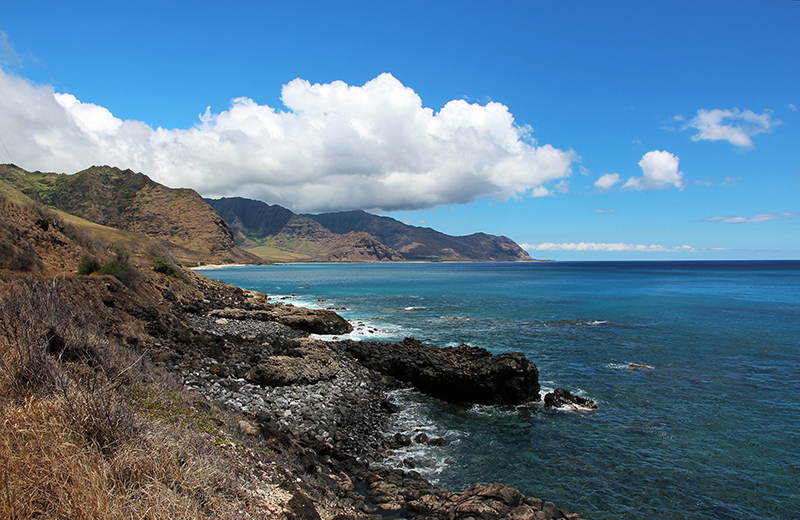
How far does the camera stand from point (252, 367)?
1900cm

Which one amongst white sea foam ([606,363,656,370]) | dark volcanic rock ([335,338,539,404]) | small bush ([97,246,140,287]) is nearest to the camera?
dark volcanic rock ([335,338,539,404])

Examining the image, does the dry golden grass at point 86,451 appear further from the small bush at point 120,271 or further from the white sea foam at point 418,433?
the small bush at point 120,271

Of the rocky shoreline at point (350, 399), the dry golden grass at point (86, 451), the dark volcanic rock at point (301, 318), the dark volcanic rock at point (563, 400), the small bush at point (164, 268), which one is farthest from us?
the small bush at point (164, 268)

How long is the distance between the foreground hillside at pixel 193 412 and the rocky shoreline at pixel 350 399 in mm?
68

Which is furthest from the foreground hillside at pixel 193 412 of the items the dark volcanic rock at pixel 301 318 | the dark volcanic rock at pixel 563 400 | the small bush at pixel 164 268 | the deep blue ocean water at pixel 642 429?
the small bush at pixel 164 268

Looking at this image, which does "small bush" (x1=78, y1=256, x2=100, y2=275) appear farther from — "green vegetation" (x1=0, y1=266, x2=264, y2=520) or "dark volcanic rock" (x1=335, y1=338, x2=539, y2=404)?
"green vegetation" (x1=0, y1=266, x2=264, y2=520)

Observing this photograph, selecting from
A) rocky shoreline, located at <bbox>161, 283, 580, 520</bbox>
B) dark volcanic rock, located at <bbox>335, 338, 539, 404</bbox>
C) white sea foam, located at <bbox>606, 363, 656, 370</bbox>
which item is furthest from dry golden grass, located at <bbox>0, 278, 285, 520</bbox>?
white sea foam, located at <bbox>606, 363, 656, 370</bbox>

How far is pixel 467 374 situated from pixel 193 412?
47.0 feet

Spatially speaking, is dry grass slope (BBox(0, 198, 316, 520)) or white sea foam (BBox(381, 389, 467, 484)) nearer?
dry grass slope (BBox(0, 198, 316, 520))

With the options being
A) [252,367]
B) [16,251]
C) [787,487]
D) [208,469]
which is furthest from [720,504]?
[16,251]

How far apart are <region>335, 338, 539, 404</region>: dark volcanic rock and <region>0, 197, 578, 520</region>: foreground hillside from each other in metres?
0.08

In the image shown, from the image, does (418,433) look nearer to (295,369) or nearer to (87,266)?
(295,369)

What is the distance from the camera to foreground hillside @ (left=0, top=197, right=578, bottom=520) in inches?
194

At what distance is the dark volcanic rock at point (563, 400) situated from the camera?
61.8 ft
